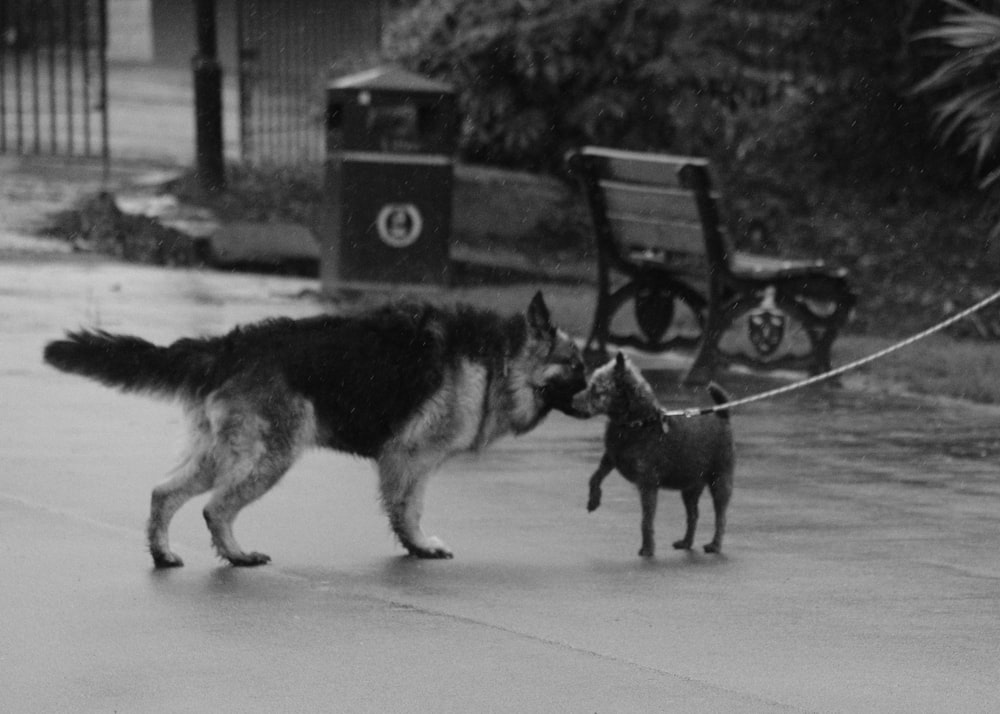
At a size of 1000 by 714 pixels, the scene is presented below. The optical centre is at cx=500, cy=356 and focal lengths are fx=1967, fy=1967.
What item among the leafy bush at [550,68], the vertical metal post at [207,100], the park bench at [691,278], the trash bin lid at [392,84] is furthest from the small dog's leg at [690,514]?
the leafy bush at [550,68]

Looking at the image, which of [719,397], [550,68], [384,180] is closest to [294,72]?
[550,68]

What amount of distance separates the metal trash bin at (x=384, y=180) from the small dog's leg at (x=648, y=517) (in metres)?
5.89

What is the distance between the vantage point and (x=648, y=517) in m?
7.10

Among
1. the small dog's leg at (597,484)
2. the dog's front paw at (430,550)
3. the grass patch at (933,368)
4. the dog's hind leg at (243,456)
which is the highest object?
the dog's hind leg at (243,456)

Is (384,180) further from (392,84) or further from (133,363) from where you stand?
(133,363)

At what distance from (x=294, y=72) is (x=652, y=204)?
34.2 ft

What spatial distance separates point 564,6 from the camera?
1655 centimetres

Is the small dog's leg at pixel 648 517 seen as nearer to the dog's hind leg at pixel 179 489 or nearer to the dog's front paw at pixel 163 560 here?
the dog's hind leg at pixel 179 489

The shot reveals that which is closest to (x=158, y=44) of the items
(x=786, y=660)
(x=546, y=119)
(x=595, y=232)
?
(x=546, y=119)

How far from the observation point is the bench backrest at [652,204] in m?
10.6

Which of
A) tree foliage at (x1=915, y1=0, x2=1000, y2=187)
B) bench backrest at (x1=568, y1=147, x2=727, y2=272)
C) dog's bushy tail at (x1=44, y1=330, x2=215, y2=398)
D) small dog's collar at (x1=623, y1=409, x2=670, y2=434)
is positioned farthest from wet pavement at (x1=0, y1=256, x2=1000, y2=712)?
tree foliage at (x1=915, y1=0, x2=1000, y2=187)

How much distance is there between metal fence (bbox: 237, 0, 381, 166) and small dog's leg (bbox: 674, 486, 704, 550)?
1094cm

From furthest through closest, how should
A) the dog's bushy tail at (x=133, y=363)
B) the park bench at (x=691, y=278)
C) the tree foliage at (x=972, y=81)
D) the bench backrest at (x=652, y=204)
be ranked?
the tree foliage at (x=972, y=81) → the park bench at (x=691, y=278) → the bench backrest at (x=652, y=204) → the dog's bushy tail at (x=133, y=363)

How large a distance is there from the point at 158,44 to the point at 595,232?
18.7 metres
